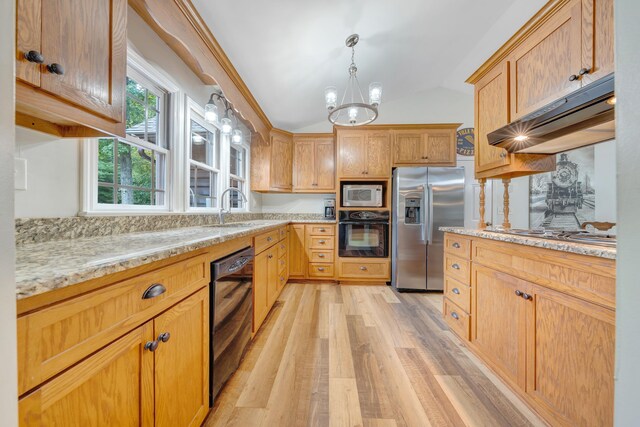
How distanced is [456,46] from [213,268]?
366 centimetres

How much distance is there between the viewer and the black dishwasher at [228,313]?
3.86ft

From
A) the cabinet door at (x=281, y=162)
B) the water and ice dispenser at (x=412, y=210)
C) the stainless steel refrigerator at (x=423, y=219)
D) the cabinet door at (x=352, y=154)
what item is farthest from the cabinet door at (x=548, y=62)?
the cabinet door at (x=281, y=162)

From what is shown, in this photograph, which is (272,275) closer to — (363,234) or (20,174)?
(363,234)

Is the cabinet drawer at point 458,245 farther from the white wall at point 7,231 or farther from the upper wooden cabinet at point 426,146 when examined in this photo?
the white wall at point 7,231

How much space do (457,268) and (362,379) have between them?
1.15 m

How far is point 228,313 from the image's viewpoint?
1.32 metres

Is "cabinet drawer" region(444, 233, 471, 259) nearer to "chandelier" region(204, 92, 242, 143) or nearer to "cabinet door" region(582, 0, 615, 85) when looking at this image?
"cabinet door" region(582, 0, 615, 85)

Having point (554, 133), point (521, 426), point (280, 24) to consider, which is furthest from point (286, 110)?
point (521, 426)

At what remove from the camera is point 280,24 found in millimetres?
1879

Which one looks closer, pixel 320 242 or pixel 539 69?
pixel 539 69

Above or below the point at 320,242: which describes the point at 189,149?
above

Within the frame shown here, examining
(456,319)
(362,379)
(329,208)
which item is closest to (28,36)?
(362,379)

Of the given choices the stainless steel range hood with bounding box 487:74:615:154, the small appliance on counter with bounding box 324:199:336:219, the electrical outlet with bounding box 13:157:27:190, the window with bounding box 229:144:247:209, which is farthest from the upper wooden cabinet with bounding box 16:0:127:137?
the small appliance on counter with bounding box 324:199:336:219

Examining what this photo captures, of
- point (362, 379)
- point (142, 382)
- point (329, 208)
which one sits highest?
point (329, 208)
